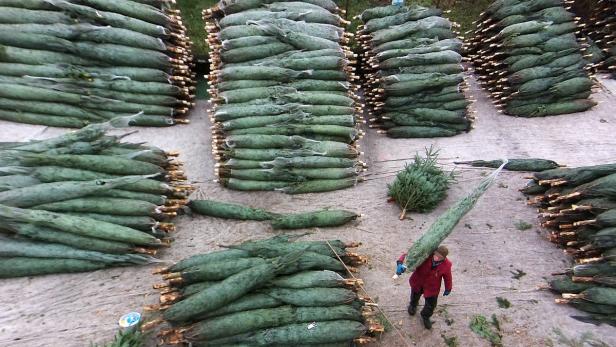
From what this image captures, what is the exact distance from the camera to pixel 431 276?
530cm

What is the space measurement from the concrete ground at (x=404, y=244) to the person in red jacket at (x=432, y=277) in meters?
0.55

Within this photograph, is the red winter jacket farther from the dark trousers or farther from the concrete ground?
the concrete ground

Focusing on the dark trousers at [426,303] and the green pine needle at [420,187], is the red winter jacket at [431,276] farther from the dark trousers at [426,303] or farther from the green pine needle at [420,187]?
the green pine needle at [420,187]

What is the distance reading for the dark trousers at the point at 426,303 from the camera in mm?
5409

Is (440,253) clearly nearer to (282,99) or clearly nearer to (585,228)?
(585,228)

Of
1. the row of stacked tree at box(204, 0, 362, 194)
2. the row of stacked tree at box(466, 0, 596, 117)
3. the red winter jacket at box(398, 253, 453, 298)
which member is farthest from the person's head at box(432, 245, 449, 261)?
the row of stacked tree at box(466, 0, 596, 117)

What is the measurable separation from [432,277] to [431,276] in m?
0.02

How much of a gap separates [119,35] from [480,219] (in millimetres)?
8843

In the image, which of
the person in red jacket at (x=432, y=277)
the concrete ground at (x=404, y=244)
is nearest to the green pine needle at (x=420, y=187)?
the concrete ground at (x=404, y=244)

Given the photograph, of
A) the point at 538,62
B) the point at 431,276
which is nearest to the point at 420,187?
the point at 431,276

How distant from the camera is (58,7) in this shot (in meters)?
9.07

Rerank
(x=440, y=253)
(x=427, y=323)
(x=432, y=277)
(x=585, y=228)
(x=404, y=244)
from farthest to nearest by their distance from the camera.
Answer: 1. (x=404, y=244)
2. (x=585, y=228)
3. (x=427, y=323)
4. (x=432, y=277)
5. (x=440, y=253)

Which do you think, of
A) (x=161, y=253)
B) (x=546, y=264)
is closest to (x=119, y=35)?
(x=161, y=253)

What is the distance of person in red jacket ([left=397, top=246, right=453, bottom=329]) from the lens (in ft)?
17.1
